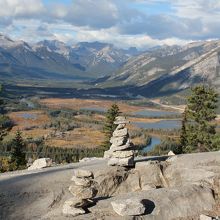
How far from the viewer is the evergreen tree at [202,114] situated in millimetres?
93250

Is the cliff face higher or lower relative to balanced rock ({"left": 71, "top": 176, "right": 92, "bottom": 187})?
lower

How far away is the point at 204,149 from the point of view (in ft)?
308

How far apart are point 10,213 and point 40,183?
7320 mm

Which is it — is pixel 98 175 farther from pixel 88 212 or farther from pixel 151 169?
pixel 88 212

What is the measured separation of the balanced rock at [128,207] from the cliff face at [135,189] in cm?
43

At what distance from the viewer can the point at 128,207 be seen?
39656 mm

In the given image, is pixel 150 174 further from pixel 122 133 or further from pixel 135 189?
pixel 122 133

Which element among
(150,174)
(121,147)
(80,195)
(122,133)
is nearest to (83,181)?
(80,195)

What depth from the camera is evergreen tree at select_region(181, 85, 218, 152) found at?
93.2m

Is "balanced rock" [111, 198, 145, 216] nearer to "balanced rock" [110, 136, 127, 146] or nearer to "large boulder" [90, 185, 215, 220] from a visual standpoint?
"large boulder" [90, 185, 215, 220]

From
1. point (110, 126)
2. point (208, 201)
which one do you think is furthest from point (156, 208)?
point (110, 126)

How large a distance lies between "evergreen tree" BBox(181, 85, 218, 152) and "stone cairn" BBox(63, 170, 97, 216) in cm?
5536

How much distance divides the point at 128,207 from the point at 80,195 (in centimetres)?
432

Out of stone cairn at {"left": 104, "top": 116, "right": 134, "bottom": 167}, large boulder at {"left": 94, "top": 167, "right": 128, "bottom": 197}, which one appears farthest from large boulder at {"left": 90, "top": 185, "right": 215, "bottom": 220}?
stone cairn at {"left": 104, "top": 116, "right": 134, "bottom": 167}
